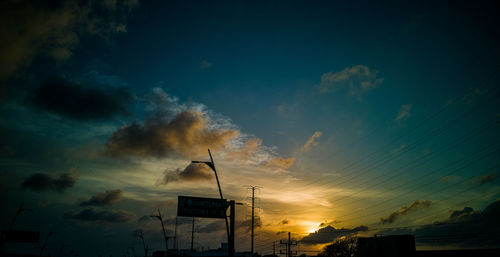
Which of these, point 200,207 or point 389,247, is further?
point 200,207

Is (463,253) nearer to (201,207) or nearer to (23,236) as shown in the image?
(201,207)

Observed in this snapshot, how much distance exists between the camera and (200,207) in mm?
32594

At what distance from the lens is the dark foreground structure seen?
21.8 meters

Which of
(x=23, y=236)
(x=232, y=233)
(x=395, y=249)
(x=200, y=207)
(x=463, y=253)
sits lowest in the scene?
(x=23, y=236)

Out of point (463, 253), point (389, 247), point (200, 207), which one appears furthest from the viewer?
point (200, 207)

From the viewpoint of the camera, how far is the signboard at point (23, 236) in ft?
224

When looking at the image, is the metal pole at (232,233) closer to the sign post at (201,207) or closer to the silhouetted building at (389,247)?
the sign post at (201,207)

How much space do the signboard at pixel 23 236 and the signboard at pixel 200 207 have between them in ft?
201

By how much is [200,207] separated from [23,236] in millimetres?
63957

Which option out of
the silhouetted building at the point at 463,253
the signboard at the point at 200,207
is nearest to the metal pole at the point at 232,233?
the signboard at the point at 200,207

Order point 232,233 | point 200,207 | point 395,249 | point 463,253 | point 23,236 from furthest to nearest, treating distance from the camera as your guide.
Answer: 1. point 23,236
2. point 200,207
3. point 232,233
4. point 463,253
5. point 395,249

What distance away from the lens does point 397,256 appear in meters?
21.8

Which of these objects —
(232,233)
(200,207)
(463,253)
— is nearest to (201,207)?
(200,207)

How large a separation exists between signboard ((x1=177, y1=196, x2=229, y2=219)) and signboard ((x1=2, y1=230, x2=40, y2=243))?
6114 centimetres
